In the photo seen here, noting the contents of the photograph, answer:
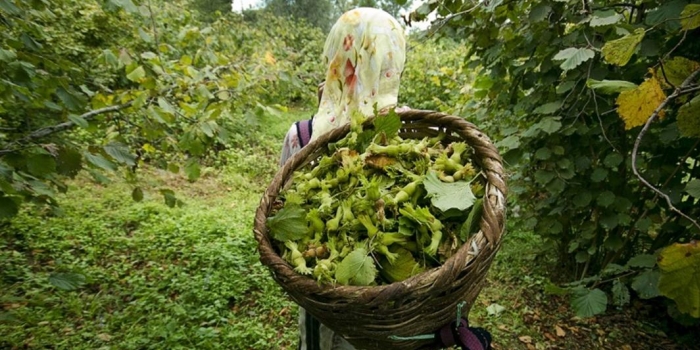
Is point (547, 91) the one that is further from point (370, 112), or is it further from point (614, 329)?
point (614, 329)

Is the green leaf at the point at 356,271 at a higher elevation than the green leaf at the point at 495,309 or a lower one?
higher

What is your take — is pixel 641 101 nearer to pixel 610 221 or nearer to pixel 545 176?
pixel 545 176

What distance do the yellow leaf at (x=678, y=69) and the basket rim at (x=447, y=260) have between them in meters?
0.41

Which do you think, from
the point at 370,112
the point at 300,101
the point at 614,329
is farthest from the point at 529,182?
the point at 300,101

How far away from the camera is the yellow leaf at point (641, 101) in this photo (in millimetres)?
896

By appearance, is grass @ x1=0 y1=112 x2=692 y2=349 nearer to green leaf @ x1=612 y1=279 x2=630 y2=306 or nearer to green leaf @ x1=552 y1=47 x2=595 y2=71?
green leaf @ x1=612 y1=279 x2=630 y2=306

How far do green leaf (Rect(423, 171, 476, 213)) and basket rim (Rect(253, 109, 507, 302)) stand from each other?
0.17 feet

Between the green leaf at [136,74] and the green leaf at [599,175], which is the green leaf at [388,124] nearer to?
the green leaf at [136,74]

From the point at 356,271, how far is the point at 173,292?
8.83ft

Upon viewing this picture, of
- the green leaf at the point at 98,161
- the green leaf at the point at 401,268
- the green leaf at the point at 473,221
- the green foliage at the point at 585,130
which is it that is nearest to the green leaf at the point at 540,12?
the green foliage at the point at 585,130

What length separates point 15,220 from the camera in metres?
3.78

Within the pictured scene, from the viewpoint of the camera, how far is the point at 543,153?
2170mm

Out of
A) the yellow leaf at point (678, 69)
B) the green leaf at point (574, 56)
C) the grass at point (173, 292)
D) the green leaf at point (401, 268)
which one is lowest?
the grass at point (173, 292)

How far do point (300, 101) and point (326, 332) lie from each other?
10.9 meters
